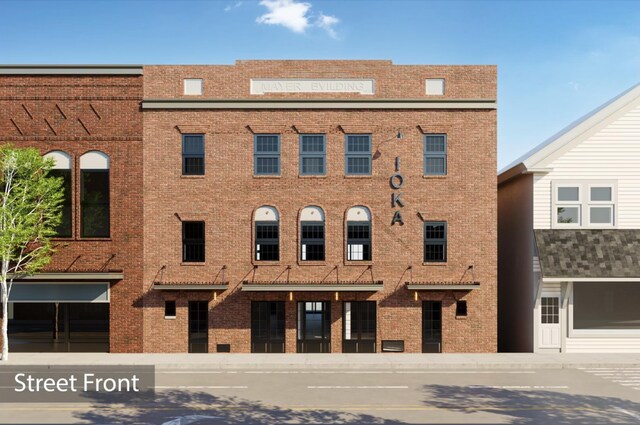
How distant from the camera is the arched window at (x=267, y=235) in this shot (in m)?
23.8

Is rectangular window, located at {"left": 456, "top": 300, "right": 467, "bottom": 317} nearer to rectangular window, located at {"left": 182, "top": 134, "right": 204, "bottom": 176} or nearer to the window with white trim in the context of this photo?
the window with white trim

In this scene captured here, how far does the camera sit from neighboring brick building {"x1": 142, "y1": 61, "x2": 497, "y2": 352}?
23.5 meters

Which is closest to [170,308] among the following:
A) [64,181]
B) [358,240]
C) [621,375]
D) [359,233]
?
[64,181]

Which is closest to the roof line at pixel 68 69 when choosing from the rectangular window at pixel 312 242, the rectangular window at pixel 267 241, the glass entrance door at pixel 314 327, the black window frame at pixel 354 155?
the rectangular window at pixel 267 241

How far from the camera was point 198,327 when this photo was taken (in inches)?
926

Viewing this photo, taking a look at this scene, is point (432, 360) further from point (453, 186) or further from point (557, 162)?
point (557, 162)

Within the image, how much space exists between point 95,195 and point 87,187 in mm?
495

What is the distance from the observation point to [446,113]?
78.0ft

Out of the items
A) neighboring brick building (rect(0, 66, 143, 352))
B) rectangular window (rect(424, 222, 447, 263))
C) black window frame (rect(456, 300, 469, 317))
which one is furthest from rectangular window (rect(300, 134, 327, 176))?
black window frame (rect(456, 300, 469, 317))

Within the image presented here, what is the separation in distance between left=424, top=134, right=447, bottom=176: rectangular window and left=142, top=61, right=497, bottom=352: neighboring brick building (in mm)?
62

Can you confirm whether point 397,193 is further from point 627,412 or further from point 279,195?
point 627,412

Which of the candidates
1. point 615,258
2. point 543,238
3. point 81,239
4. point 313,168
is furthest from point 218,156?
point 615,258

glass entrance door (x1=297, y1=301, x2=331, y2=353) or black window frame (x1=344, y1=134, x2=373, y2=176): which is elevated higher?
black window frame (x1=344, y1=134, x2=373, y2=176)

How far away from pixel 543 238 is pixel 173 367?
15863mm
